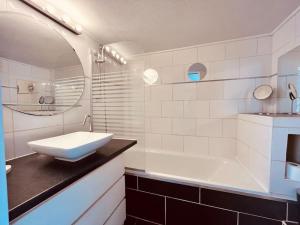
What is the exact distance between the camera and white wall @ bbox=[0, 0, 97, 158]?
1.01 meters

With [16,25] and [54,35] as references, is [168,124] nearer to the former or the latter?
[54,35]

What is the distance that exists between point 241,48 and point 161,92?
4.06 ft

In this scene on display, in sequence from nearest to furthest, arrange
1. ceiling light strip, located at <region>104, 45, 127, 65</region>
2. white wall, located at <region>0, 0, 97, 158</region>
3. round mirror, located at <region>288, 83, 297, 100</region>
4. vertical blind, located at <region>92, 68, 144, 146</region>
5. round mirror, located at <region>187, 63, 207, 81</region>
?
white wall, located at <region>0, 0, 97, 158</region>, round mirror, located at <region>288, 83, 297, 100</region>, vertical blind, located at <region>92, 68, 144, 146</region>, ceiling light strip, located at <region>104, 45, 127, 65</region>, round mirror, located at <region>187, 63, 207, 81</region>

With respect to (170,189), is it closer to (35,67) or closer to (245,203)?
(245,203)

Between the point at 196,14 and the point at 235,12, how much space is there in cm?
36

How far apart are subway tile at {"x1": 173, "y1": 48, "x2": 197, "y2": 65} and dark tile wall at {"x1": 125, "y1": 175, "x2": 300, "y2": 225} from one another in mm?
1709

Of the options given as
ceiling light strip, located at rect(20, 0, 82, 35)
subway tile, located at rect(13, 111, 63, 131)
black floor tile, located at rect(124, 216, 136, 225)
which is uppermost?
ceiling light strip, located at rect(20, 0, 82, 35)

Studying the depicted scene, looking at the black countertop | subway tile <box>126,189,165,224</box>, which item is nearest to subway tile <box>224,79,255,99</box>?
subway tile <box>126,189,165,224</box>

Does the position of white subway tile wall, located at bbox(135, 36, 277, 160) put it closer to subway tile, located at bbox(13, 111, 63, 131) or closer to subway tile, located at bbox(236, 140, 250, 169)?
subway tile, located at bbox(236, 140, 250, 169)

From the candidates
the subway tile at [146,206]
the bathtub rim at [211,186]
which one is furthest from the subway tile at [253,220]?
the subway tile at [146,206]

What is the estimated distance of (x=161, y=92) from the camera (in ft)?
7.73

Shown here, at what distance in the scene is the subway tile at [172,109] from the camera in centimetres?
226

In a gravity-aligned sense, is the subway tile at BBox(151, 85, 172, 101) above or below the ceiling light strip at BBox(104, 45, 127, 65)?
below

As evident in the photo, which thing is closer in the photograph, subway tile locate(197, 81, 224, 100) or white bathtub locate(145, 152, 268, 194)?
white bathtub locate(145, 152, 268, 194)
